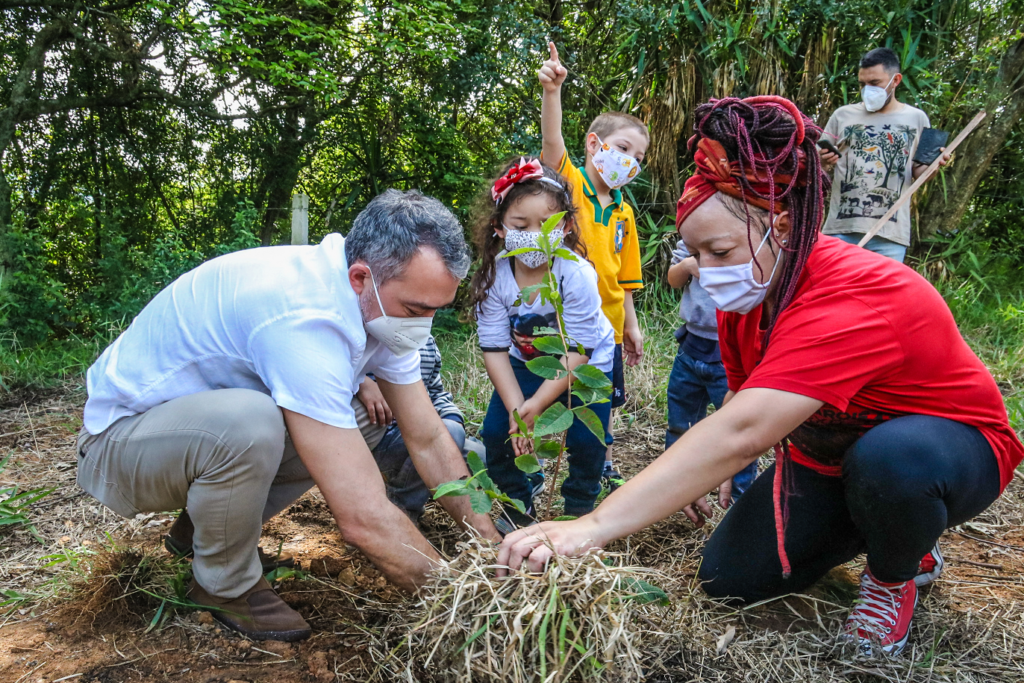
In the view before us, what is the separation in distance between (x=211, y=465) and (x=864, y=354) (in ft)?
4.90

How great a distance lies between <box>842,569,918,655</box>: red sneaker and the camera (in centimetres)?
177

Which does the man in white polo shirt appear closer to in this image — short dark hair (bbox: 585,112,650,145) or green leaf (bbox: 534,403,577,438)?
green leaf (bbox: 534,403,577,438)

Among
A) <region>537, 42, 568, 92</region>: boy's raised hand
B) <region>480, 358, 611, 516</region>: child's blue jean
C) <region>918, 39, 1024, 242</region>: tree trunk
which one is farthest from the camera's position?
<region>918, 39, 1024, 242</region>: tree trunk

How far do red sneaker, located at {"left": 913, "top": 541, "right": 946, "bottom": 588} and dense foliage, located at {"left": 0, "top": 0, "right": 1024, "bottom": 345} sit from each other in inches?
136

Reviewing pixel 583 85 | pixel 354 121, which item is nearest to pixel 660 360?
pixel 583 85

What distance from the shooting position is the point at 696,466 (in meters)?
1.48

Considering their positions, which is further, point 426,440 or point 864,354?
point 426,440

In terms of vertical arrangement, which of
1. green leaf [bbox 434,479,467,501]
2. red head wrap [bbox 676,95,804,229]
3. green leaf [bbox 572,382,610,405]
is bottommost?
green leaf [bbox 434,479,467,501]

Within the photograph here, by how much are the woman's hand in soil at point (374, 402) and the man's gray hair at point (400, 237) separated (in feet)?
1.86

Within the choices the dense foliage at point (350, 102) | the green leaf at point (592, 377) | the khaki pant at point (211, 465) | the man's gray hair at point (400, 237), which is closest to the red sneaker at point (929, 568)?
the green leaf at point (592, 377)

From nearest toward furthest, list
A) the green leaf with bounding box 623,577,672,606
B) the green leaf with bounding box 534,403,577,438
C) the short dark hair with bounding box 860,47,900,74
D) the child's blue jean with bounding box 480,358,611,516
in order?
1. the green leaf with bounding box 623,577,672,606
2. the green leaf with bounding box 534,403,577,438
3. the child's blue jean with bounding box 480,358,611,516
4. the short dark hair with bounding box 860,47,900,74

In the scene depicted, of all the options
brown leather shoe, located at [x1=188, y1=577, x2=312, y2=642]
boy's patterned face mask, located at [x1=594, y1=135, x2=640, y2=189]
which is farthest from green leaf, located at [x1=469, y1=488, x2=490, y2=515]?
boy's patterned face mask, located at [x1=594, y1=135, x2=640, y2=189]

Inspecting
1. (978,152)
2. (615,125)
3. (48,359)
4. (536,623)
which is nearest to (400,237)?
(536,623)

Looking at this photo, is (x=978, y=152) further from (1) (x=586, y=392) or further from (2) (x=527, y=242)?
(1) (x=586, y=392)
